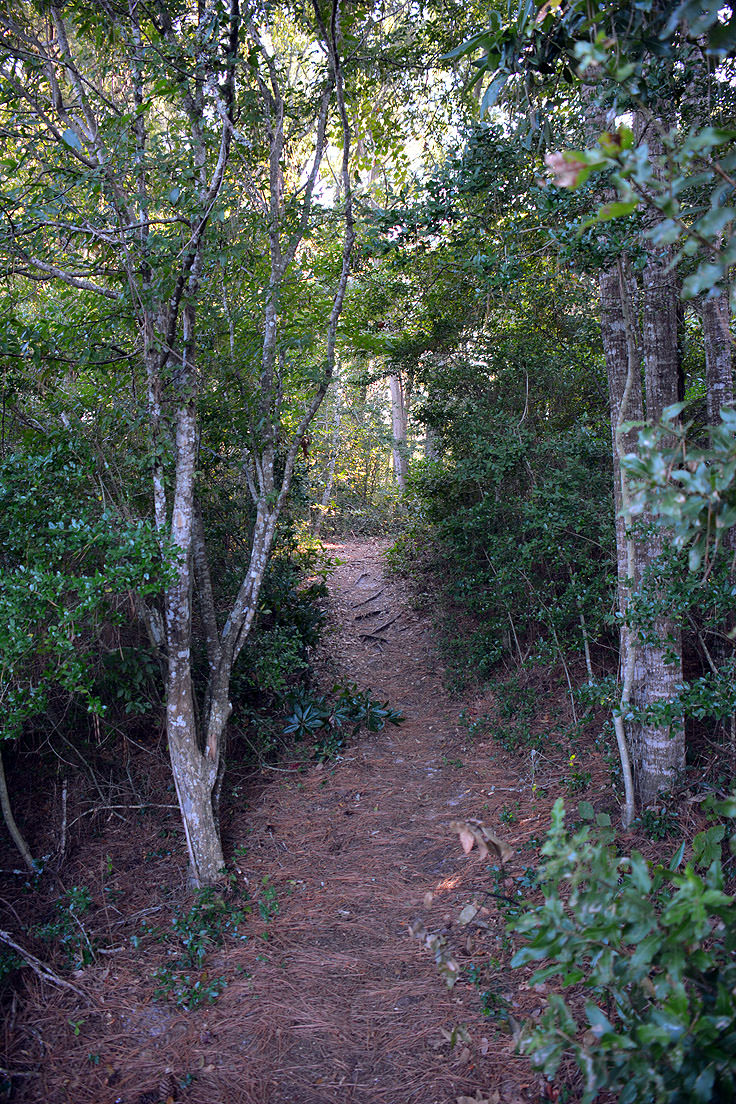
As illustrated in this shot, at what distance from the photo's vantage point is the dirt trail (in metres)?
3.14

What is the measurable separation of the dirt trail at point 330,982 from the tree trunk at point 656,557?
0.91 m

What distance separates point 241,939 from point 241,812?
4.71 feet

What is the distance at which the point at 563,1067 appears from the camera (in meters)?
2.91

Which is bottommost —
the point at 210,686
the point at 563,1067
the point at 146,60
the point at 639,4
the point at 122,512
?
the point at 563,1067

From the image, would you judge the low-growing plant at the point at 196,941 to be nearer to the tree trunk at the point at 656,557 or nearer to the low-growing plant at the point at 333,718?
the low-growing plant at the point at 333,718

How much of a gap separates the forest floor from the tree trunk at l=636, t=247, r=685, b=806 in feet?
1.97

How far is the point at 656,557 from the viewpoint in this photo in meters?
4.23

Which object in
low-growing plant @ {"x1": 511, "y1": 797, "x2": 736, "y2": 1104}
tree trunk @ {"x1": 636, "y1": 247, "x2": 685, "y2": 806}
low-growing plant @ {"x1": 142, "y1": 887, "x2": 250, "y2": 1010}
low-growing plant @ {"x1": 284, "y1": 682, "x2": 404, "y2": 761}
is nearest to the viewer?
low-growing plant @ {"x1": 511, "y1": 797, "x2": 736, "y2": 1104}

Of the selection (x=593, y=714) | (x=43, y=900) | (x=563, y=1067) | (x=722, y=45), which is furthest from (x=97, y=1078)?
(x=722, y=45)

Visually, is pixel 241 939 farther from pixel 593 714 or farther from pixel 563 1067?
pixel 593 714

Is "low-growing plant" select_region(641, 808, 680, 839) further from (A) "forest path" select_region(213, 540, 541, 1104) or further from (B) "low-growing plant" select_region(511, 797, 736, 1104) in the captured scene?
(B) "low-growing plant" select_region(511, 797, 736, 1104)

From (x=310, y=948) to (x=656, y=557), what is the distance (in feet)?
10.7

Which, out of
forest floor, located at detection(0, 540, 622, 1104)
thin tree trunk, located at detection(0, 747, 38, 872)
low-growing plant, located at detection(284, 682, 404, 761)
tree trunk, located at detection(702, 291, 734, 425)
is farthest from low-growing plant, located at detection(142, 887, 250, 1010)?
tree trunk, located at detection(702, 291, 734, 425)

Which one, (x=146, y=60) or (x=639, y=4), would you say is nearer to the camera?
(x=639, y=4)
